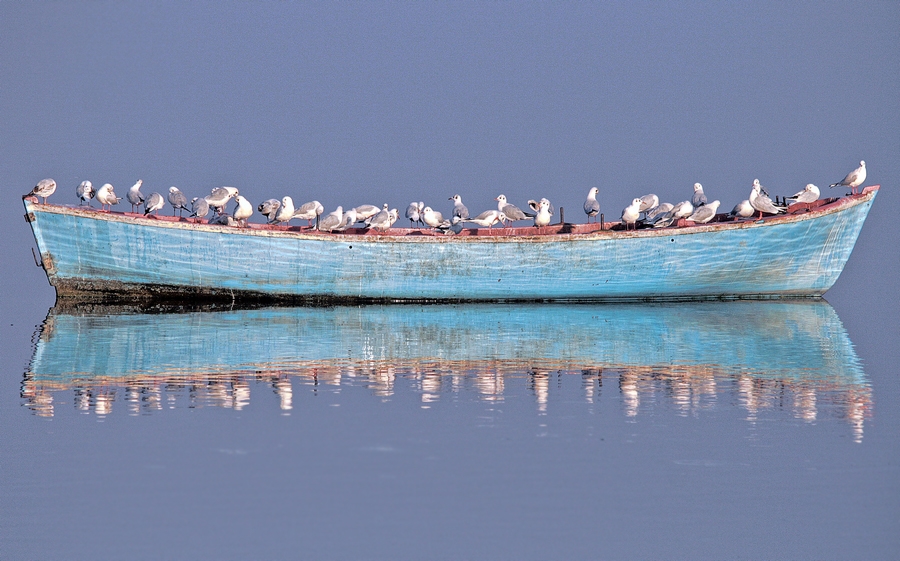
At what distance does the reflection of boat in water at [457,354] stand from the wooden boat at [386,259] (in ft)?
3.81

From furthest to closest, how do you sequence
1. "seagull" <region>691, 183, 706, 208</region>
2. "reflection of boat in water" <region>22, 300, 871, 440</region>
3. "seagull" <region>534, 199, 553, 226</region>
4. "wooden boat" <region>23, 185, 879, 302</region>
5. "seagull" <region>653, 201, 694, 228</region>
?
"seagull" <region>691, 183, 706, 208</region>
"seagull" <region>534, 199, 553, 226</region>
"seagull" <region>653, 201, 694, 228</region>
"wooden boat" <region>23, 185, 879, 302</region>
"reflection of boat in water" <region>22, 300, 871, 440</region>

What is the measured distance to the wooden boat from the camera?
26.2m

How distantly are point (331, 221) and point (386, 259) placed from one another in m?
1.40

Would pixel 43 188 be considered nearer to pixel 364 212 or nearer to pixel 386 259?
pixel 364 212

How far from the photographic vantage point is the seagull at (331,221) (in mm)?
26625

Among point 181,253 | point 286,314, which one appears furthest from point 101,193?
point 286,314

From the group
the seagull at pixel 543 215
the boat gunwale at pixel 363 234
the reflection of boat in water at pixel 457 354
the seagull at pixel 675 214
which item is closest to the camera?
the reflection of boat in water at pixel 457 354

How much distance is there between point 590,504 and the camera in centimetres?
1109

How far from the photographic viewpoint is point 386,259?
86.6 feet

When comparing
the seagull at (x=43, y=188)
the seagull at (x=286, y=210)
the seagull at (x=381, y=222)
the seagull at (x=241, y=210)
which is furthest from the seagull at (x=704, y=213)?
the seagull at (x=43, y=188)

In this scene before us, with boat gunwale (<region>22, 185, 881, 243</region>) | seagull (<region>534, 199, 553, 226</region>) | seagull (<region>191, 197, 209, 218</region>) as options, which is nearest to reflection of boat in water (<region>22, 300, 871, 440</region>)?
boat gunwale (<region>22, 185, 881, 243</region>)

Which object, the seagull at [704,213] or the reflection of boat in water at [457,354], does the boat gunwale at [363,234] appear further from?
the reflection of boat in water at [457,354]

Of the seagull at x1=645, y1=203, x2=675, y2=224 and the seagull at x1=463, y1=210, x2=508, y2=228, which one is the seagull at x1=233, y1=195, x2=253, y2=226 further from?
the seagull at x1=645, y1=203, x2=675, y2=224

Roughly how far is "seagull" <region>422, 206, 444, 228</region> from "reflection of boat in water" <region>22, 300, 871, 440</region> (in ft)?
8.81
